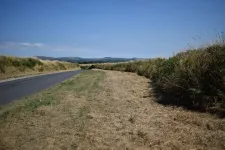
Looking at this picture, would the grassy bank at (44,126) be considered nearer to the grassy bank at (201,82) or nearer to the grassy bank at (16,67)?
the grassy bank at (201,82)

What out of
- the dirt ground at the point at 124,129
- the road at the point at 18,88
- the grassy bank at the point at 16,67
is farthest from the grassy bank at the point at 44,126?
the grassy bank at the point at 16,67

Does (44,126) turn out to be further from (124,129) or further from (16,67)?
(16,67)

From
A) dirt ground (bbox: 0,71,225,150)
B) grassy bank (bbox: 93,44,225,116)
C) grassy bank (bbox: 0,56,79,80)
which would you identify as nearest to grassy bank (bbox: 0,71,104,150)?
dirt ground (bbox: 0,71,225,150)

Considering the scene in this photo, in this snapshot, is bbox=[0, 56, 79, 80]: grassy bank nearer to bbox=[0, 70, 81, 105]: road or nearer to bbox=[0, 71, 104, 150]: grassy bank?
bbox=[0, 70, 81, 105]: road

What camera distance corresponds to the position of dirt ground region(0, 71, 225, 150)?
5.94 meters

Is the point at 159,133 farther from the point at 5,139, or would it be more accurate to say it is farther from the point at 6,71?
the point at 6,71

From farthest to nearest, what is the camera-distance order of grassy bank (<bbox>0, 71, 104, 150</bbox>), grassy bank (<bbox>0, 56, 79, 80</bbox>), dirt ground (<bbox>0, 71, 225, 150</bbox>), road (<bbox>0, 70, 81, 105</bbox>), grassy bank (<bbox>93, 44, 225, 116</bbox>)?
grassy bank (<bbox>0, 56, 79, 80</bbox>), road (<bbox>0, 70, 81, 105</bbox>), grassy bank (<bbox>93, 44, 225, 116</bbox>), grassy bank (<bbox>0, 71, 104, 150</bbox>), dirt ground (<bbox>0, 71, 225, 150</bbox>)

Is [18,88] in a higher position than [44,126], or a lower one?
lower

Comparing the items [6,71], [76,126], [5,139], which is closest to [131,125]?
[76,126]

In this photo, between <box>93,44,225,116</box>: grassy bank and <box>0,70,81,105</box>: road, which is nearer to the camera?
<box>93,44,225,116</box>: grassy bank

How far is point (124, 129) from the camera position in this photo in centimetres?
714

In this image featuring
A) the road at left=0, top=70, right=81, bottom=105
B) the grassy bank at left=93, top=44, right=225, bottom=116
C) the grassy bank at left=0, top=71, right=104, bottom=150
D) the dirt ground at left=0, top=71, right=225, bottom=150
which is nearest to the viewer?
the dirt ground at left=0, top=71, right=225, bottom=150

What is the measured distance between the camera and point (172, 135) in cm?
649

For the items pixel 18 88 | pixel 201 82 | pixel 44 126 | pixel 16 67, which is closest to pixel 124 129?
pixel 44 126
